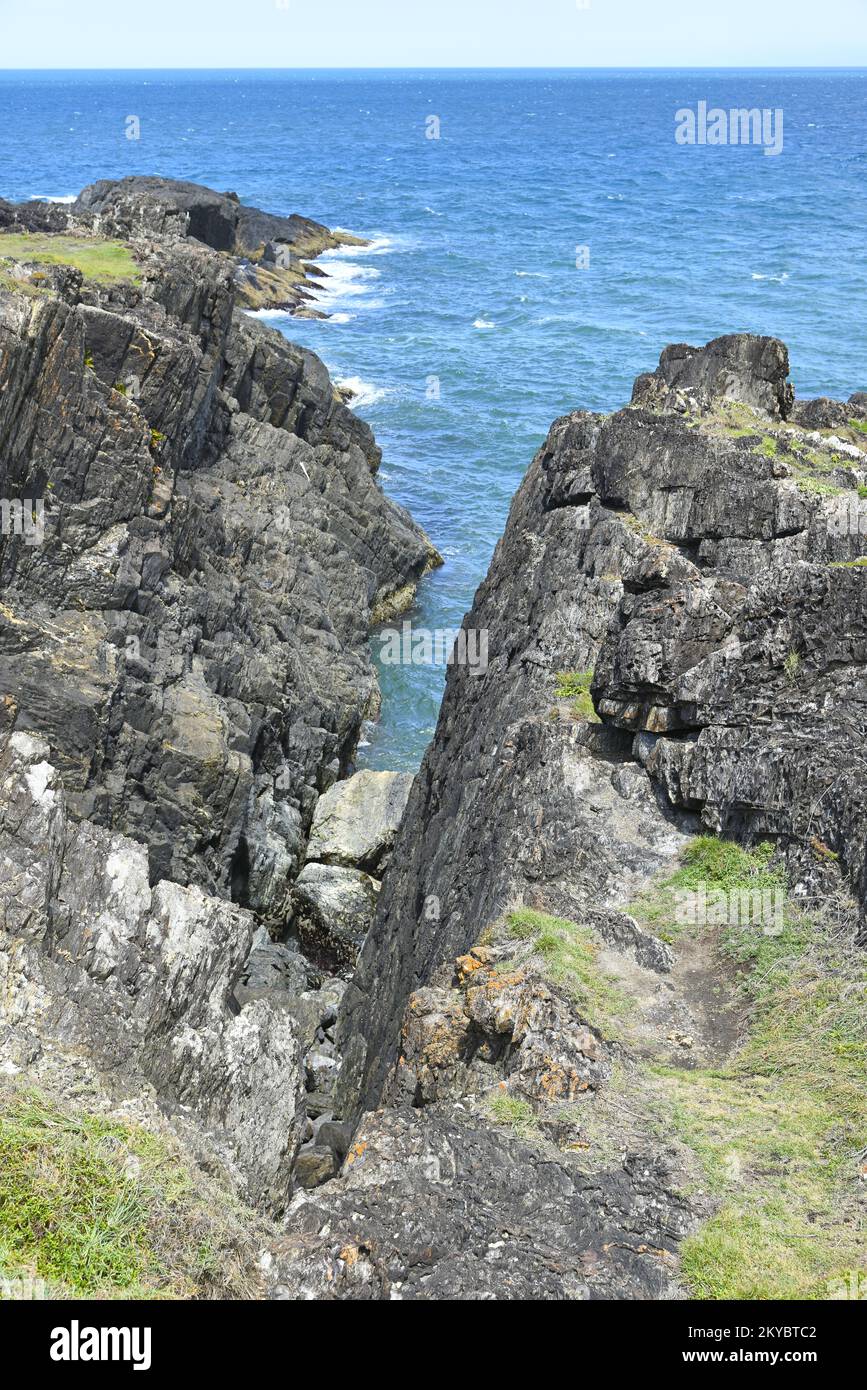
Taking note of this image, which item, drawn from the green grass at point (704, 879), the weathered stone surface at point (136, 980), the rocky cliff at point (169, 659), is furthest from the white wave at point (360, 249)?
the green grass at point (704, 879)

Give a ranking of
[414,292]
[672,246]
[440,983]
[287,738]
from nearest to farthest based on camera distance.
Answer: [440,983]
[287,738]
[414,292]
[672,246]

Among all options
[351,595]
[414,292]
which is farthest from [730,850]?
[414,292]

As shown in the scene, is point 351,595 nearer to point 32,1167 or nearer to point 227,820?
point 227,820

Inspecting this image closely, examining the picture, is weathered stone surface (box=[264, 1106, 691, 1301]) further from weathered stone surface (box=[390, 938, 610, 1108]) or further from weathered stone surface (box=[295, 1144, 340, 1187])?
weathered stone surface (box=[295, 1144, 340, 1187])

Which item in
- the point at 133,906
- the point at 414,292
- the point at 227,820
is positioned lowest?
the point at 227,820

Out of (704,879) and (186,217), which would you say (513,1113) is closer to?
(704,879)

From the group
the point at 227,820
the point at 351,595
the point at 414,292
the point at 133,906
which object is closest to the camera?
the point at 133,906

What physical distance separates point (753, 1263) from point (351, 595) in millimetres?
39287

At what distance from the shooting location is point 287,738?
38875mm

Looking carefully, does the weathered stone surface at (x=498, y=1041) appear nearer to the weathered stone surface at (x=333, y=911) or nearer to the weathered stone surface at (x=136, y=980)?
the weathered stone surface at (x=136, y=980)

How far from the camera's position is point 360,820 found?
36906mm

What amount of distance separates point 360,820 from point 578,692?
566 inches

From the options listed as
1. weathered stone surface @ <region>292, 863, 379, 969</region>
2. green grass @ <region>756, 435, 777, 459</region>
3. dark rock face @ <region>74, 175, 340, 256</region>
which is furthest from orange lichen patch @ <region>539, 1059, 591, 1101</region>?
dark rock face @ <region>74, 175, 340, 256</region>
